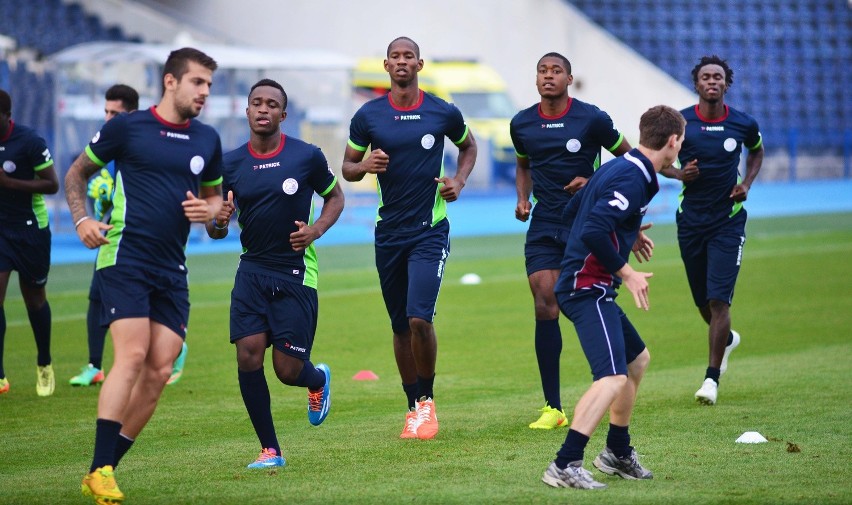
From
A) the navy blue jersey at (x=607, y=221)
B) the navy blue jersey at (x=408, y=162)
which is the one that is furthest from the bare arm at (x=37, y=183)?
the navy blue jersey at (x=607, y=221)

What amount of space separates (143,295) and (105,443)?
0.74 meters

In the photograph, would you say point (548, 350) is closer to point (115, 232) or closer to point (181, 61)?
point (115, 232)

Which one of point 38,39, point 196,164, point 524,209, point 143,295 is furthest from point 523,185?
point 38,39

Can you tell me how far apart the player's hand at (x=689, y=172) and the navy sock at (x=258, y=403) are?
13.3 ft

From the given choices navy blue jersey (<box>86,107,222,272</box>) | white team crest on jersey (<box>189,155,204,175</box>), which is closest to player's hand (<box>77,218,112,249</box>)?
navy blue jersey (<box>86,107,222,272</box>)

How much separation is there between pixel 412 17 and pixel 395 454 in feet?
98.4

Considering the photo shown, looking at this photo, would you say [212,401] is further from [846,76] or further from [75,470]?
[846,76]

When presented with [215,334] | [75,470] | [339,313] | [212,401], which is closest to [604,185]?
[75,470]

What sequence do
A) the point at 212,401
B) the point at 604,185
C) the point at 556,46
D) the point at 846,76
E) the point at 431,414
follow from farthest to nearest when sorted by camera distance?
the point at 846,76 → the point at 556,46 → the point at 212,401 → the point at 431,414 → the point at 604,185

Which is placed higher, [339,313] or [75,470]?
[75,470]

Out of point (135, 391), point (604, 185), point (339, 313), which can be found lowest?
point (339, 313)

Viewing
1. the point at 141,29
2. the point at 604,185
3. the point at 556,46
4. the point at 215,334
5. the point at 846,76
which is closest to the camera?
the point at 604,185

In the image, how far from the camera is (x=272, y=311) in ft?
24.6

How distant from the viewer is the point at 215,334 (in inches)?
515
